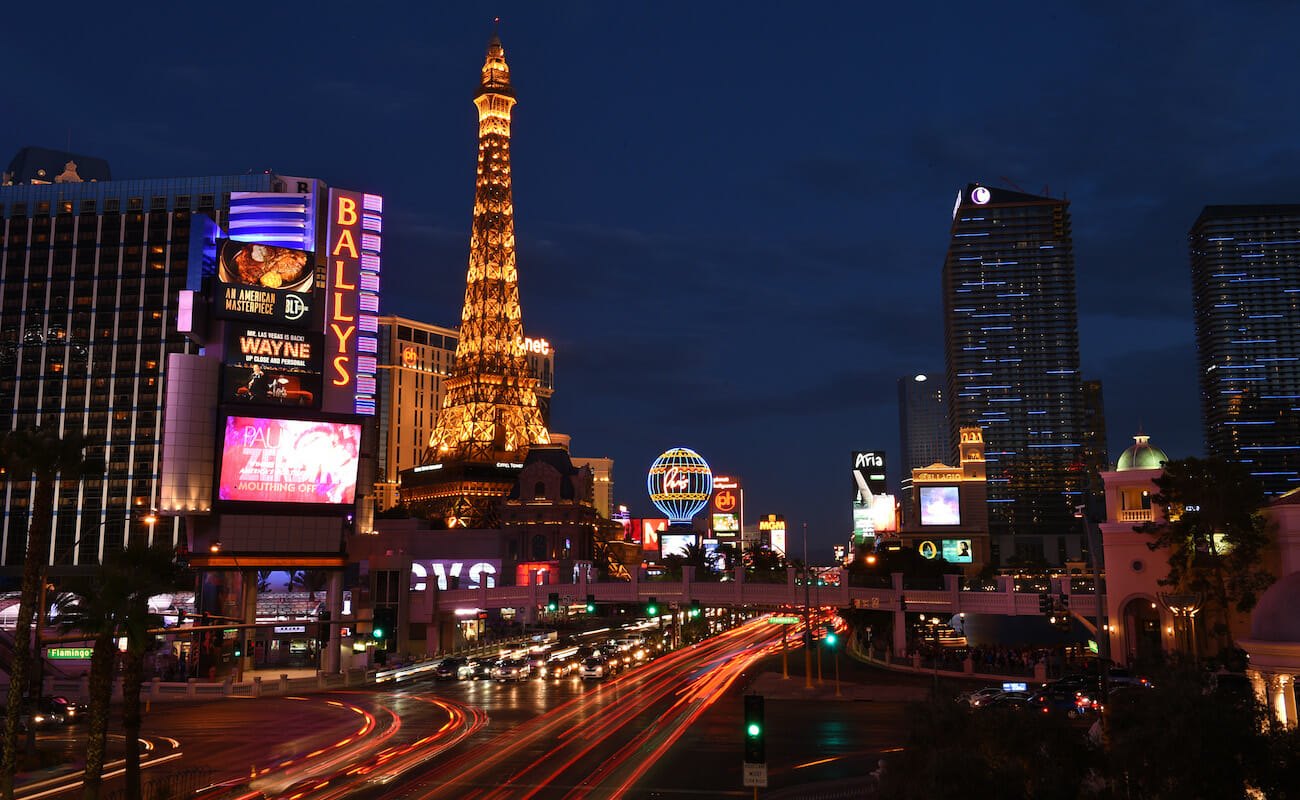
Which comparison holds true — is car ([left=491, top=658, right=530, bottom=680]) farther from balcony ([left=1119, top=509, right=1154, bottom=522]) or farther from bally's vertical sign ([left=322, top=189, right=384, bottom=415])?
bally's vertical sign ([left=322, top=189, right=384, bottom=415])

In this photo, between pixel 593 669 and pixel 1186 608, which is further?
pixel 593 669

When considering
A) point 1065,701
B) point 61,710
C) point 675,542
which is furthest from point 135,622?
point 675,542

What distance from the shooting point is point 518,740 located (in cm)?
4041

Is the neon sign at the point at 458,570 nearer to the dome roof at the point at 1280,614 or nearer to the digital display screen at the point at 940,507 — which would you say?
the digital display screen at the point at 940,507

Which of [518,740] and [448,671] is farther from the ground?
[518,740]

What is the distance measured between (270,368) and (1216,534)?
6427 cm

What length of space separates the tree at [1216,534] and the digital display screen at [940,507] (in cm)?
10518

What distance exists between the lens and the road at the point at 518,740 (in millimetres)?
32312

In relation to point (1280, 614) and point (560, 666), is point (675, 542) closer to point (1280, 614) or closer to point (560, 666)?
point (560, 666)

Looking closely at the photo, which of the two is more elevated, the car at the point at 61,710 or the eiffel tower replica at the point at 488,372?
the eiffel tower replica at the point at 488,372

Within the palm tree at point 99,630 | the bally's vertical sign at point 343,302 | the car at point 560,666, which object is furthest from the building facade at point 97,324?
the palm tree at point 99,630

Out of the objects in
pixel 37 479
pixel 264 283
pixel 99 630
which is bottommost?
pixel 99 630

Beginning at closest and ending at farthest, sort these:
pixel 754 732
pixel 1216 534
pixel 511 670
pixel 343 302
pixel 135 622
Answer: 1. pixel 754 732
2. pixel 135 622
3. pixel 1216 534
4. pixel 511 670
5. pixel 343 302

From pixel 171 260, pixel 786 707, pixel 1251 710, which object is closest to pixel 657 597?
pixel 786 707
